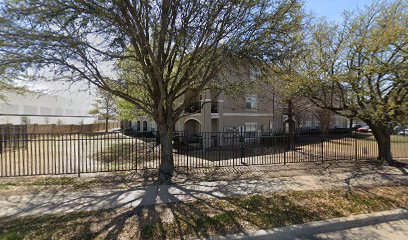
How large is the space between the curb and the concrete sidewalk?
1.82 m

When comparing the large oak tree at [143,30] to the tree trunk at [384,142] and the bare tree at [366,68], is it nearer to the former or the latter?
the bare tree at [366,68]

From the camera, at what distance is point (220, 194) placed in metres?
6.56

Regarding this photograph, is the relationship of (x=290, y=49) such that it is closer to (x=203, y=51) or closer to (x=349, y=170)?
(x=203, y=51)

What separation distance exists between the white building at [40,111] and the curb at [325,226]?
113 feet

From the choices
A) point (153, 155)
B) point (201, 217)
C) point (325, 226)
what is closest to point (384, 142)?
point (325, 226)

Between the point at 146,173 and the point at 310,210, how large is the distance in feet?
19.1

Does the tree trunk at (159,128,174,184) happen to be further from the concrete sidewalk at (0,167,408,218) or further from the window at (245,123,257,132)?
the window at (245,123,257,132)

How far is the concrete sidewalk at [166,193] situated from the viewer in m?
5.71

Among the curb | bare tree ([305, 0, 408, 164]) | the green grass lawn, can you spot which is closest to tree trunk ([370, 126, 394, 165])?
bare tree ([305, 0, 408, 164])

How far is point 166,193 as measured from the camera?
6.71 metres

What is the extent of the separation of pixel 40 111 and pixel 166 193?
5849cm

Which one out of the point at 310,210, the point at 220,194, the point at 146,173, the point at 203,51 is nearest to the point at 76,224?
the point at 220,194

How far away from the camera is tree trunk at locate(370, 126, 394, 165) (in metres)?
11.2

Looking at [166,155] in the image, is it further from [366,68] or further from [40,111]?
[40,111]
